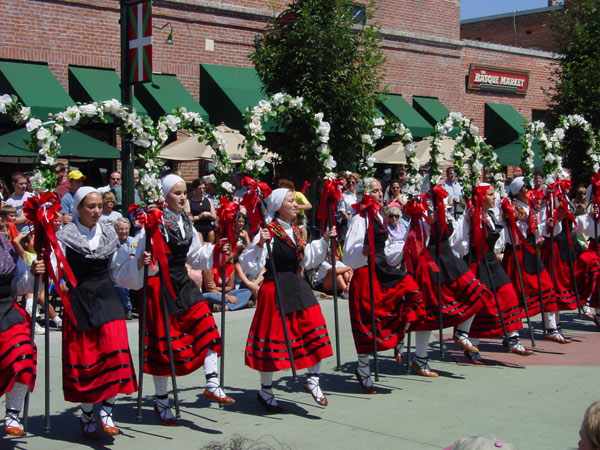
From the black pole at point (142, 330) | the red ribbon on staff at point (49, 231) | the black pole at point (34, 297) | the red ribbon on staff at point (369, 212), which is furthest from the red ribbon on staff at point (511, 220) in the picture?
the black pole at point (34, 297)

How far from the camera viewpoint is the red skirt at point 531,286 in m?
8.88

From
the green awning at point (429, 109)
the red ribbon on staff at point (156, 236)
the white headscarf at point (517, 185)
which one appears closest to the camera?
the red ribbon on staff at point (156, 236)

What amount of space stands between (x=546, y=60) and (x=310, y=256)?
20.2m

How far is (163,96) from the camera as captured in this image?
51.0 ft

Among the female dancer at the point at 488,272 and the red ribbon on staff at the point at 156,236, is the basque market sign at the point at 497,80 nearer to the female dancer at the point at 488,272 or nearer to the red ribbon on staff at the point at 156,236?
the female dancer at the point at 488,272

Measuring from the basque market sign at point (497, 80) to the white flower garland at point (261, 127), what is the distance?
50.4ft

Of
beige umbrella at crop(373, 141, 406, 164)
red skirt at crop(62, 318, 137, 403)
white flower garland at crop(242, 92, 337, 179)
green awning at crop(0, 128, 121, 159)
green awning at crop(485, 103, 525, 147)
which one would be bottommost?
red skirt at crop(62, 318, 137, 403)

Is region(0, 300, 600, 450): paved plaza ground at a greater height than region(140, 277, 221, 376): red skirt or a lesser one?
lesser

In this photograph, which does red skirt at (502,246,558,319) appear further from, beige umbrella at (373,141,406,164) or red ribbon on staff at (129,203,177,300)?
beige umbrella at (373,141,406,164)

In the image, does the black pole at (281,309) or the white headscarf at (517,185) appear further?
the white headscarf at (517,185)

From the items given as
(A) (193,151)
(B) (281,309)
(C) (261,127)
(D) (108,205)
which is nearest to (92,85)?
(A) (193,151)

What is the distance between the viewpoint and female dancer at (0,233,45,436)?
205 inches

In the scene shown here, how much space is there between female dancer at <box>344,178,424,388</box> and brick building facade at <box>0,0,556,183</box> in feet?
30.9

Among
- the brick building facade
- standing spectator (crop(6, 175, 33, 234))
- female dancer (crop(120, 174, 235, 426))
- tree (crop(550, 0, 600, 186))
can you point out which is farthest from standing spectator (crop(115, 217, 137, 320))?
tree (crop(550, 0, 600, 186))
